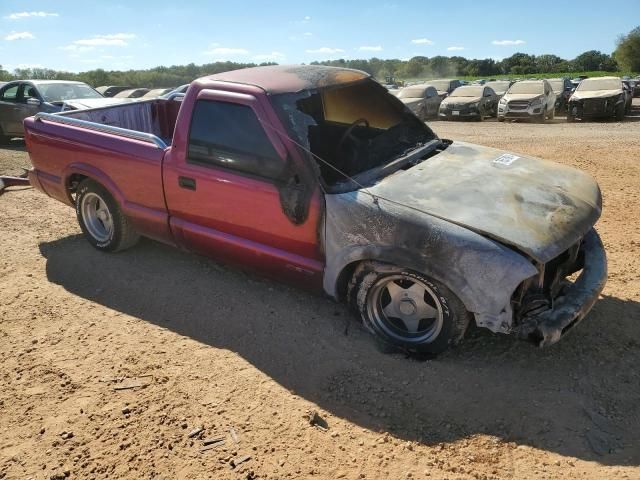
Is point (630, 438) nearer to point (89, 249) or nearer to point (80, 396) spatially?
point (80, 396)

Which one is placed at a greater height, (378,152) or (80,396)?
(378,152)

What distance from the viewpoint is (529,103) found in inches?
666

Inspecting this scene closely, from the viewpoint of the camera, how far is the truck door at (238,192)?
3770 mm

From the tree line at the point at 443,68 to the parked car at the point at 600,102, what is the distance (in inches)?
1333

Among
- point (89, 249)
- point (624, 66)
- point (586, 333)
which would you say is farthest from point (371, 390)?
point (624, 66)

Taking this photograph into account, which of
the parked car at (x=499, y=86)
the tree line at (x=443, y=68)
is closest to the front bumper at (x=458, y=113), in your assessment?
the parked car at (x=499, y=86)

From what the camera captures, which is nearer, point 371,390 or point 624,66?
point 371,390

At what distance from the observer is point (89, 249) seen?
5590 mm

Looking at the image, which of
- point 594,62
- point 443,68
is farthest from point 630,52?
point 443,68

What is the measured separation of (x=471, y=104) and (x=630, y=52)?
59.2 meters

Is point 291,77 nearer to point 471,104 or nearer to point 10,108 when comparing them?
point 10,108

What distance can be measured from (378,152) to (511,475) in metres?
2.46

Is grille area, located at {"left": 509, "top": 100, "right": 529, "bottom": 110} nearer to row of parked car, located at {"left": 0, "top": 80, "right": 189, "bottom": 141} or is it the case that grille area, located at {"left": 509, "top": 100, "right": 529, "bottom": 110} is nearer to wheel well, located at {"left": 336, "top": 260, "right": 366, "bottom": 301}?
row of parked car, located at {"left": 0, "top": 80, "right": 189, "bottom": 141}

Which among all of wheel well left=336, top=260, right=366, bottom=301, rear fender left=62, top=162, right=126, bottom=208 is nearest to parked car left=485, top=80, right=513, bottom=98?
rear fender left=62, top=162, right=126, bottom=208
